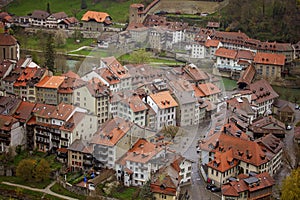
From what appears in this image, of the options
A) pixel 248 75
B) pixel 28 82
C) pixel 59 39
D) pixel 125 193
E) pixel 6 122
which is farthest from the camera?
pixel 59 39

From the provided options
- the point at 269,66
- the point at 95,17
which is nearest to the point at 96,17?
the point at 95,17

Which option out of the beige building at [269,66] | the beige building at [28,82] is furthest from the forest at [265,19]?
the beige building at [28,82]

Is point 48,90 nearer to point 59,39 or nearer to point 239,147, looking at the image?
point 239,147

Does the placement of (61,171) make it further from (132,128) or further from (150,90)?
(150,90)

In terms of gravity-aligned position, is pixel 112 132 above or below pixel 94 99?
below

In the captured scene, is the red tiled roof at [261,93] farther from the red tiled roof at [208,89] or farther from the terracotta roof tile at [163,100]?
the terracotta roof tile at [163,100]

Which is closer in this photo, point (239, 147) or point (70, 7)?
point (239, 147)

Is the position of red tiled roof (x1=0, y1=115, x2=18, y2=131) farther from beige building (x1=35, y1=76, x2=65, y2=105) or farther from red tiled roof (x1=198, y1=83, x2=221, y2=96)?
red tiled roof (x1=198, y1=83, x2=221, y2=96)
